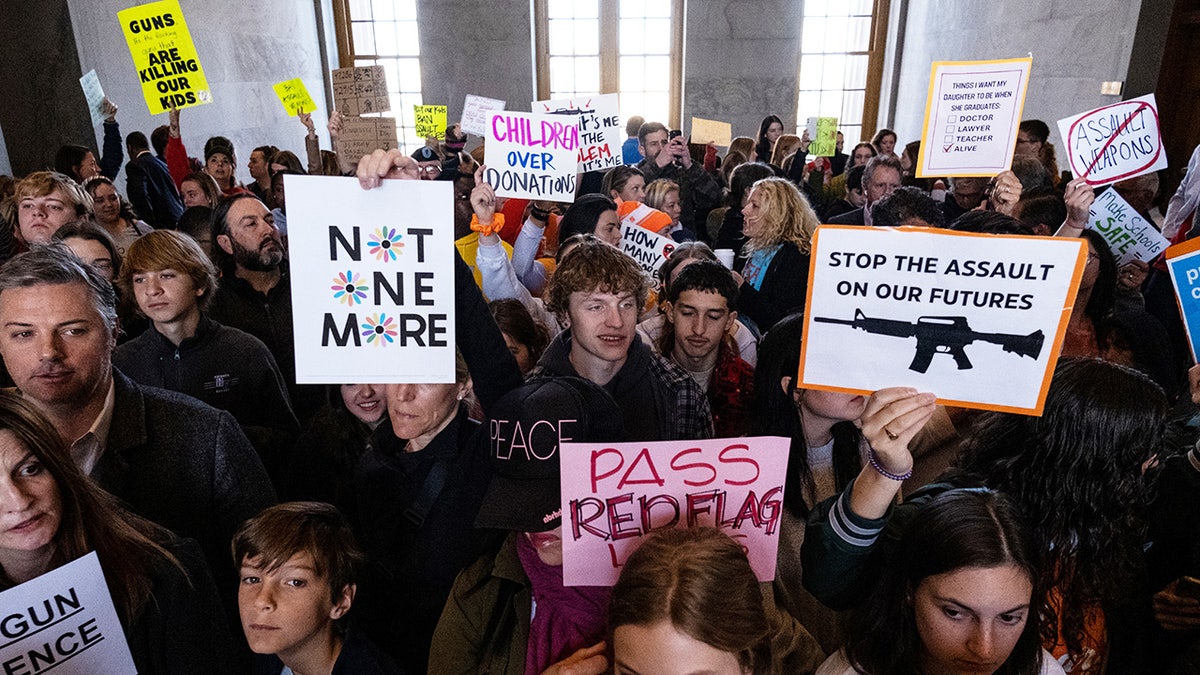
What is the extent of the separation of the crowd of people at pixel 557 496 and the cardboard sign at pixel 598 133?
104 inches

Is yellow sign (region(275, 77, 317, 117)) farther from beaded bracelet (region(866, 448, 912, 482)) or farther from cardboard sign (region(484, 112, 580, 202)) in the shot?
beaded bracelet (region(866, 448, 912, 482))

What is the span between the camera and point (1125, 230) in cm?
347

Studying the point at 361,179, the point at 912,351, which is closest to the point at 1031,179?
the point at 912,351

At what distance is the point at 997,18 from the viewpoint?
7.97 meters

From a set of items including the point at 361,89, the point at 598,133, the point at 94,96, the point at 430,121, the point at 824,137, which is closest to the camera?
the point at 598,133

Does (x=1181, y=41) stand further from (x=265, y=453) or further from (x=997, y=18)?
(x=265, y=453)

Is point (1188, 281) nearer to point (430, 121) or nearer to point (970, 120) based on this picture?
point (970, 120)

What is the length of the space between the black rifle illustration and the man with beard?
7.45 ft

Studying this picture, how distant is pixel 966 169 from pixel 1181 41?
11.6 feet

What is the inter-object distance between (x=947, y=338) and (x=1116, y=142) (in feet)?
10.5

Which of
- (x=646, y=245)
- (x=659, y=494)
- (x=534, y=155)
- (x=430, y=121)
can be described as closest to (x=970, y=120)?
(x=646, y=245)

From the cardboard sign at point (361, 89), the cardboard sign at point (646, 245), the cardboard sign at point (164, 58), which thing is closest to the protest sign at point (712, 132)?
the cardboard sign at point (361, 89)

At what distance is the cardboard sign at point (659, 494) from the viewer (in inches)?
55.9

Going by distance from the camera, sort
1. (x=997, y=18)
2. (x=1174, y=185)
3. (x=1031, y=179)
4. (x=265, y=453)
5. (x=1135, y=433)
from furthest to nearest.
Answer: (x=997, y=18), (x=1174, y=185), (x=1031, y=179), (x=265, y=453), (x=1135, y=433)
